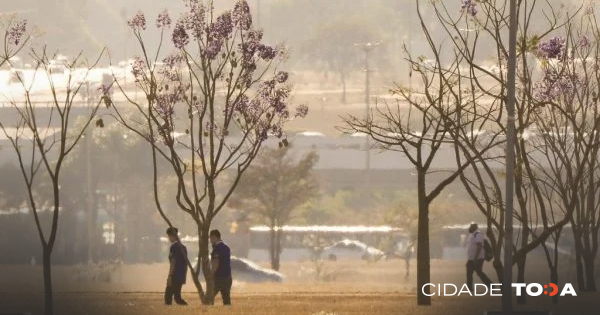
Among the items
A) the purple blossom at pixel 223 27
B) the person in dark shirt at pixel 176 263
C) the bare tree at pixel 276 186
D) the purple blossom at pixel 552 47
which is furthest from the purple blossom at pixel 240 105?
the bare tree at pixel 276 186

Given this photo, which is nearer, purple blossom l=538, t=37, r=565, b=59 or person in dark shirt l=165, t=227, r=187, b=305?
person in dark shirt l=165, t=227, r=187, b=305

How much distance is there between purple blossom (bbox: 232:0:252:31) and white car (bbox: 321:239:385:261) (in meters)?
86.8

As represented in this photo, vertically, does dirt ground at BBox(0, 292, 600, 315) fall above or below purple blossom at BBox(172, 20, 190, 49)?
below

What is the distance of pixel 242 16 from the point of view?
127 feet

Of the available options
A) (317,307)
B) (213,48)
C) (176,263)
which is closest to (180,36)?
(213,48)

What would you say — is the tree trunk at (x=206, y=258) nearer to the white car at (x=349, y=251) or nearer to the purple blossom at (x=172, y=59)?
the purple blossom at (x=172, y=59)

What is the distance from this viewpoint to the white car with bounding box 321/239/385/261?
127 m

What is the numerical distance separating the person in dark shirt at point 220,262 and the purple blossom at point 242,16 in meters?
5.48

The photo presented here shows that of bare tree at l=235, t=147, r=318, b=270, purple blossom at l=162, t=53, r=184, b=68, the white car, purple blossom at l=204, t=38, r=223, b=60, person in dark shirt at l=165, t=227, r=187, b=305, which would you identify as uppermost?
purple blossom at l=204, t=38, r=223, b=60

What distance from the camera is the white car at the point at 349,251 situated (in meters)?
127

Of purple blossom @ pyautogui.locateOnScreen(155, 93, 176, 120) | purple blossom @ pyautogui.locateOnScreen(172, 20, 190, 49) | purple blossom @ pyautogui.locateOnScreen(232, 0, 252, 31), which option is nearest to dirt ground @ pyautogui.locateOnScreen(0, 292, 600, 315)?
purple blossom @ pyautogui.locateOnScreen(155, 93, 176, 120)

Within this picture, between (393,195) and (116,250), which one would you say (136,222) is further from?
(393,195)

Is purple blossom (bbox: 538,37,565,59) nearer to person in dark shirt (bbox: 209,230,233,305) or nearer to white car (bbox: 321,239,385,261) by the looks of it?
person in dark shirt (bbox: 209,230,233,305)

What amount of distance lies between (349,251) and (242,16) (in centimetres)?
9238
